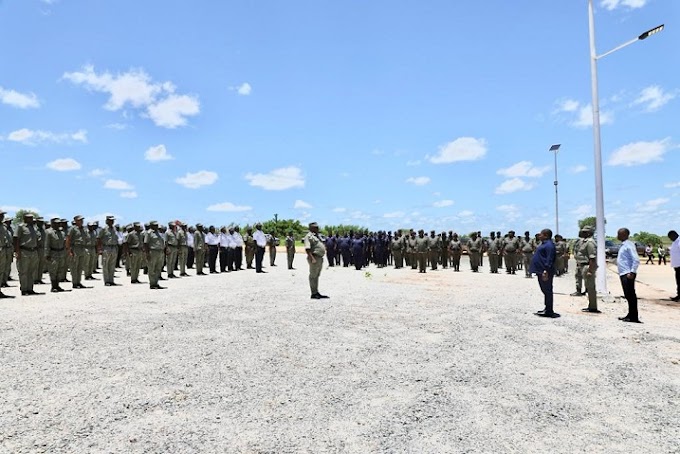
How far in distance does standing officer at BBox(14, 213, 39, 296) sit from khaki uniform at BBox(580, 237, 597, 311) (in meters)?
12.9

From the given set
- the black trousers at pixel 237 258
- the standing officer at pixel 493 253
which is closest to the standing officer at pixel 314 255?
the black trousers at pixel 237 258

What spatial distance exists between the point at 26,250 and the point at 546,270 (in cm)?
1191

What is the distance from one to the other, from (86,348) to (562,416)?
229 inches

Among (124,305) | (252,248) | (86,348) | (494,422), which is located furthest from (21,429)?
(252,248)

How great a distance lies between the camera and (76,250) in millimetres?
14008

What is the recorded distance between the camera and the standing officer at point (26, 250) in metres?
12.0

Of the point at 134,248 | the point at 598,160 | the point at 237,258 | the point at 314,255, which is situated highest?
the point at 598,160

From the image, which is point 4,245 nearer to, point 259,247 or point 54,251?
point 54,251

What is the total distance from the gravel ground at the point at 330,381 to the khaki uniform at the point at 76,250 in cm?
362

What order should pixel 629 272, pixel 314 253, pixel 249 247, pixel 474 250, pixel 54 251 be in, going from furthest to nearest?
pixel 474 250 < pixel 249 247 < pixel 54 251 < pixel 314 253 < pixel 629 272

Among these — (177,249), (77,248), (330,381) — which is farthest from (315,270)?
(177,249)

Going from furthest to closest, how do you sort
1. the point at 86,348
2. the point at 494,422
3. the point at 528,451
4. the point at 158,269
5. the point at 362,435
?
the point at 158,269, the point at 86,348, the point at 494,422, the point at 362,435, the point at 528,451

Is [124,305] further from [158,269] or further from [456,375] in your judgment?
[456,375]

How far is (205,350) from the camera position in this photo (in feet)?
21.8
